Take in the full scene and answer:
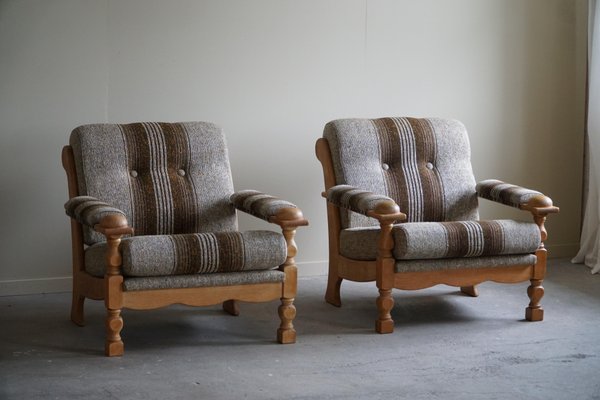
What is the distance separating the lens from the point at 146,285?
3328 millimetres

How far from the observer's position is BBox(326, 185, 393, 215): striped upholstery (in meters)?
3.75

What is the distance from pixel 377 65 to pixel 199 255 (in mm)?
1959

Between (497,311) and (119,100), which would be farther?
(119,100)

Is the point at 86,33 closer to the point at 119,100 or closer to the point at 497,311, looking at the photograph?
the point at 119,100

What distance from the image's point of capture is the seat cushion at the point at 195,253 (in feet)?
10.8

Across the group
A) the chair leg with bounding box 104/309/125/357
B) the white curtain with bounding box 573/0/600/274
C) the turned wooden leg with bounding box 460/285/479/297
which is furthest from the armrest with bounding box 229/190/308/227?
the white curtain with bounding box 573/0/600/274

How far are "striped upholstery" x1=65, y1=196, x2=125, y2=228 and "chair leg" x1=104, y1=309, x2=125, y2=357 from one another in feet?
1.09

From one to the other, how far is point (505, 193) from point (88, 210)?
6.07 feet

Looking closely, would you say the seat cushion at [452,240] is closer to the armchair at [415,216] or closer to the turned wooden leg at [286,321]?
the armchair at [415,216]

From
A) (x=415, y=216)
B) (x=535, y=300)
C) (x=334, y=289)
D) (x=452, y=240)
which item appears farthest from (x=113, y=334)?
(x=535, y=300)

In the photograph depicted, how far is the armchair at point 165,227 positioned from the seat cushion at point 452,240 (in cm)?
43

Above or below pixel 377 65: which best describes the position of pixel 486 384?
below

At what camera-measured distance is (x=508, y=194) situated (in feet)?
13.5

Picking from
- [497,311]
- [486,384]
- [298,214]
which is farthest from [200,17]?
[486,384]
